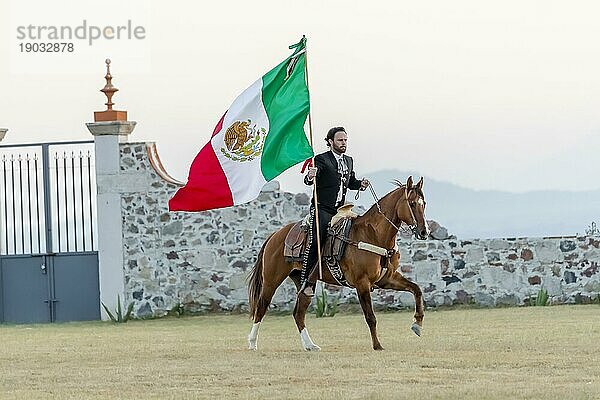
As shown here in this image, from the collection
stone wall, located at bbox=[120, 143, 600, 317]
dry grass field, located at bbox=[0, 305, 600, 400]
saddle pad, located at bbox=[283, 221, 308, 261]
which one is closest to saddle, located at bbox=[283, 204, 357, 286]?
saddle pad, located at bbox=[283, 221, 308, 261]

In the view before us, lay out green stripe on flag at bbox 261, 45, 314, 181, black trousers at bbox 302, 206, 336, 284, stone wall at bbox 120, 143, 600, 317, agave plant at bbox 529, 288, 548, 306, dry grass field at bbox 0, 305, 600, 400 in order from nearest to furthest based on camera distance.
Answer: dry grass field at bbox 0, 305, 600, 400 → black trousers at bbox 302, 206, 336, 284 → green stripe on flag at bbox 261, 45, 314, 181 → agave plant at bbox 529, 288, 548, 306 → stone wall at bbox 120, 143, 600, 317

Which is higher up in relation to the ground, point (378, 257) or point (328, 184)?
point (328, 184)

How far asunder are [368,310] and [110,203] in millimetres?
9064

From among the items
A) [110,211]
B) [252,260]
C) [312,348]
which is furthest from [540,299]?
[312,348]

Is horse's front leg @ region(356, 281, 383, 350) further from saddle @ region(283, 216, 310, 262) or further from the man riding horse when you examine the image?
saddle @ region(283, 216, 310, 262)

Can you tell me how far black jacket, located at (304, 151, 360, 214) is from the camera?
15508mm

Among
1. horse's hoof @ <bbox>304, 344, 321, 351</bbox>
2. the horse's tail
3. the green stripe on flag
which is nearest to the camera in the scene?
horse's hoof @ <bbox>304, 344, 321, 351</bbox>

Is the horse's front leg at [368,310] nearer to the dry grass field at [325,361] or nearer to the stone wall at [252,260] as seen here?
the dry grass field at [325,361]

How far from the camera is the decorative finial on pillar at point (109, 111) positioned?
23.4 metres

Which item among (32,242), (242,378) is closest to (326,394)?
(242,378)

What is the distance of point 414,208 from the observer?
15078mm

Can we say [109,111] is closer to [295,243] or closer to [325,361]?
[295,243]

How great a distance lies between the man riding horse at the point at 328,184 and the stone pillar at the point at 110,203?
317 inches

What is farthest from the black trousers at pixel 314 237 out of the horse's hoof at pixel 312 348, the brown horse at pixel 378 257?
the horse's hoof at pixel 312 348
